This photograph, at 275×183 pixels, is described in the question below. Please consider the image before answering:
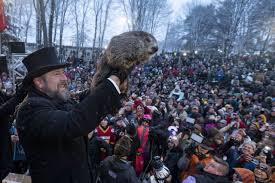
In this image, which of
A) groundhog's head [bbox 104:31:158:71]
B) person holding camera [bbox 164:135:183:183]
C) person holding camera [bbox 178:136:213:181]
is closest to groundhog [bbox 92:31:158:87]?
groundhog's head [bbox 104:31:158:71]

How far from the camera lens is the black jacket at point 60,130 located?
148 cm

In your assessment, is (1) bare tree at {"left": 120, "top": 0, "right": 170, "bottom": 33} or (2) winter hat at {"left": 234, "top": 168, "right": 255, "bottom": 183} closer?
(2) winter hat at {"left": 234, "top": 168, "right": 255, "bottom": 183}

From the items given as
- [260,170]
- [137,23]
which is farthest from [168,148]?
[137,23]

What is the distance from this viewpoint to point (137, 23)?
3027 cm

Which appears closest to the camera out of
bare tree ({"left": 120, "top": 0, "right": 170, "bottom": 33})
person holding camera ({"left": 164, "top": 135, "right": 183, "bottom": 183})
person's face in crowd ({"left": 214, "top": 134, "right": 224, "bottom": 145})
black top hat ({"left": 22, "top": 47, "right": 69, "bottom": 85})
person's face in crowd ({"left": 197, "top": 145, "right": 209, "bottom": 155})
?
black top hat ({"left": 22, "top": 47, "right": 69, "bottom": 85})

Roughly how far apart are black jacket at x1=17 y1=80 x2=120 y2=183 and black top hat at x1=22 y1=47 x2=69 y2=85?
0.38 feet

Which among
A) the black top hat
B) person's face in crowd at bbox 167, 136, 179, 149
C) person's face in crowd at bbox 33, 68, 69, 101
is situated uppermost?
the black top hat

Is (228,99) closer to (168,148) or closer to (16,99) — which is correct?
(168,148)

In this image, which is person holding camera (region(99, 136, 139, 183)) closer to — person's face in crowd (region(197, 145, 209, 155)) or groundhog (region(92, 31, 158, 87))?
person's face in crowd (region(197, 145, 209, 155))

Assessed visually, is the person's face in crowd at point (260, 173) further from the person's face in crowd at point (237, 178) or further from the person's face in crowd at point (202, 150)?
the person's face in crowd at point (202, 150)

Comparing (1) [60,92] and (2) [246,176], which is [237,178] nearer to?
(2) [246,176]

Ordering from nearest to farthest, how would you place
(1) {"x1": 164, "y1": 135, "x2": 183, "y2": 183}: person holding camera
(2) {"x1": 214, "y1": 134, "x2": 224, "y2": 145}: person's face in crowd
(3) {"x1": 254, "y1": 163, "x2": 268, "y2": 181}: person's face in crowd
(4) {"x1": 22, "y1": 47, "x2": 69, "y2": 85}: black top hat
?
(4) {"x1": 22, "y1": 47, "x2": 69, "y2": 85}: black top hat
(3) {"x1": 254, "y1": 163, "x2": 268, "y2": 181}: person's face in crowd
(1) {"x1": 164, "y1": 135, "x2": 183, "y2": 183}: person holding camera
(2) {"x1": 214, "y1": 134, "x2": 224, "y2": 145}: person's face in crowd

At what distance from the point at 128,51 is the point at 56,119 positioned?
540 millimetres

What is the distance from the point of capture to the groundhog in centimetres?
152
